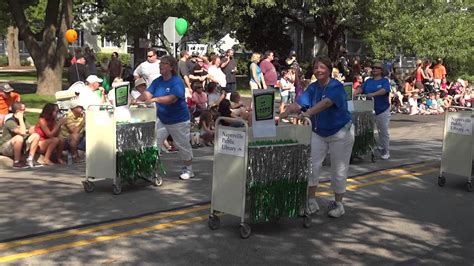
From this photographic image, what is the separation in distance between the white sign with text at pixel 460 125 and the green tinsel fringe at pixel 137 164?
4.34m

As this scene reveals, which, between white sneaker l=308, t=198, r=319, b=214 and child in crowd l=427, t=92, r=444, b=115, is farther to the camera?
child in crowd l=427, t=92, r=444, b=115

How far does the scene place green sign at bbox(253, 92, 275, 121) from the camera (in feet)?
21.9

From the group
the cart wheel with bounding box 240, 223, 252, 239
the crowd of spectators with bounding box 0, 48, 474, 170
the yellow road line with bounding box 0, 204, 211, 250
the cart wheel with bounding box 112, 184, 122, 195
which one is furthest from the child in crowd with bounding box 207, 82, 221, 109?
the cart wheel with bounding box 240, 223, 252, 239

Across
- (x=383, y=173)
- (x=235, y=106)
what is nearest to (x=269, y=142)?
(x=383, y=173)

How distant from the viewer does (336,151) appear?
764 centimetres

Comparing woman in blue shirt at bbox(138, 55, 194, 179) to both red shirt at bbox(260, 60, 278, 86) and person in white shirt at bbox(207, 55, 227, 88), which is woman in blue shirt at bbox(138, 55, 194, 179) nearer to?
person in white shirt at bbox(207, 55, 227, 88)

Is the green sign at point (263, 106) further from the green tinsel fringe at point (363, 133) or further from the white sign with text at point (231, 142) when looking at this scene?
the green tinsel fringe at point (363, 133)

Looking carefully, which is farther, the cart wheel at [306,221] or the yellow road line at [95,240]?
the cart wheel at [306,221]

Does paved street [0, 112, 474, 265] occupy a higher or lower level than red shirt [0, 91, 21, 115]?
lower

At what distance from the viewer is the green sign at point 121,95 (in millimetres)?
9086

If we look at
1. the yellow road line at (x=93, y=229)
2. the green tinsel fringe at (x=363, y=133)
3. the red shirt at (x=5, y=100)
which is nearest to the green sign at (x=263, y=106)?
the yellow road line at (x=93, y=229)

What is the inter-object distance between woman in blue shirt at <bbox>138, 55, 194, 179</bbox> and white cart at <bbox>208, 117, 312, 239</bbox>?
2358mm

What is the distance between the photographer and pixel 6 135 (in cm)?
1163

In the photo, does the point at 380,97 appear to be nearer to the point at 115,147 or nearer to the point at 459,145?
the point at 459,145
